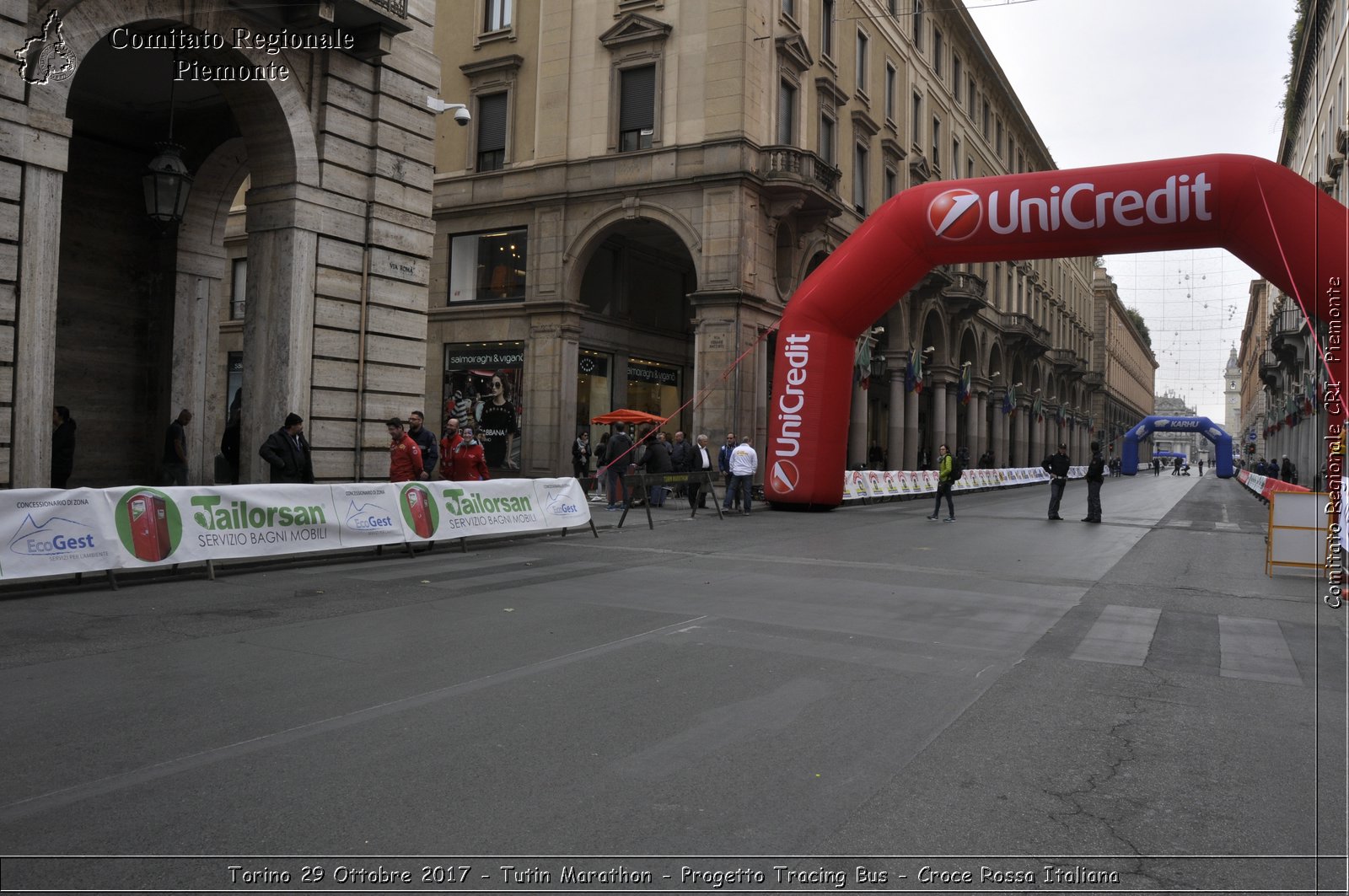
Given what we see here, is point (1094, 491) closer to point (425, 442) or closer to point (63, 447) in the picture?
point (425, 442)

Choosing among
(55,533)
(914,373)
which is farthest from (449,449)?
(914,373)

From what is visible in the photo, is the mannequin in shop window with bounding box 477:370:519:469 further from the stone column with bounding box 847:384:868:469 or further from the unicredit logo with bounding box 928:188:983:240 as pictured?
the unicredit logo with bounding box 928:188:983:240

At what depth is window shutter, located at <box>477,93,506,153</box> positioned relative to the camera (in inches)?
1203

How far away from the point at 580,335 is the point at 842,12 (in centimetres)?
1459

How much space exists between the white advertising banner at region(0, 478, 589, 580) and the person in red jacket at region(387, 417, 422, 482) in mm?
687

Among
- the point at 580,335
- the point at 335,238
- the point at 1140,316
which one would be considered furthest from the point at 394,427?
the point at 1140,316

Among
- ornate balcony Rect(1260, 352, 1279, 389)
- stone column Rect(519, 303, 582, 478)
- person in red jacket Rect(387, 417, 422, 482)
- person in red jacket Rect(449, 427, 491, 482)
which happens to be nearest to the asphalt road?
person in red jacket Rect(387, 417, 422, 482)

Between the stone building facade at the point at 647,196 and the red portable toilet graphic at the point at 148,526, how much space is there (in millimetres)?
16645

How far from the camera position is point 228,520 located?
10.3 m

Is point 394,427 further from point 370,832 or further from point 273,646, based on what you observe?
point 370,832

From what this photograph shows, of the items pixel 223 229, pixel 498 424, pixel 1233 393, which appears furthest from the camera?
pixel 1233 393

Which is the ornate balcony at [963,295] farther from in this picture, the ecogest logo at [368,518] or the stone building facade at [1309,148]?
the ecogest logo at [368,518]

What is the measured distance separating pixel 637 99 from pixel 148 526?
72.1 feet

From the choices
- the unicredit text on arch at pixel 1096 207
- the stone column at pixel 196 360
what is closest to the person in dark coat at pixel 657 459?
the unicredit text on arch at pixel 1096 207
